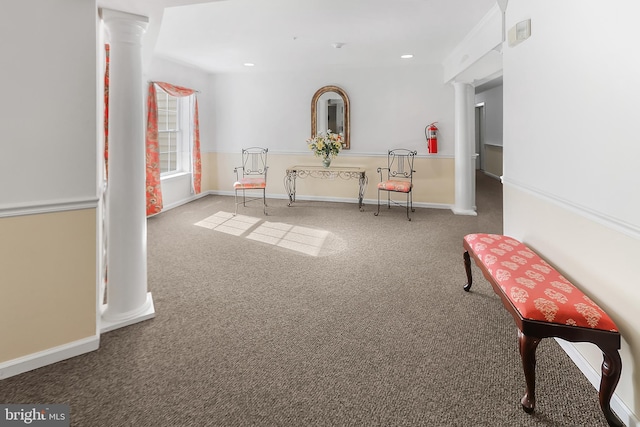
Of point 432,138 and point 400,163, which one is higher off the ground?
point 432,138

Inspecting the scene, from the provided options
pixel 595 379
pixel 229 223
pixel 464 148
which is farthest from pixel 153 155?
pixel 595 379

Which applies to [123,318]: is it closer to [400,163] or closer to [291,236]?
[291,236]

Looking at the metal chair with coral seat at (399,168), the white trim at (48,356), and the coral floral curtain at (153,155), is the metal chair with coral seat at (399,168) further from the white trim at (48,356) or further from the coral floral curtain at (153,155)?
the white trim at (48,356)

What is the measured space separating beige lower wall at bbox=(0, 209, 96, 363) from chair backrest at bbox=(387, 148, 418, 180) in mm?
5211

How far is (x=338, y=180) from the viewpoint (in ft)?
22.6

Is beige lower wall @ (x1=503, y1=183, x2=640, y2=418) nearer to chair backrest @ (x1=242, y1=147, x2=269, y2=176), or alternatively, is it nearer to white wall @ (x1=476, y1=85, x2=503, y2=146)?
chair backrest @ (x1=242, y1=147, x2=269, y2=176)

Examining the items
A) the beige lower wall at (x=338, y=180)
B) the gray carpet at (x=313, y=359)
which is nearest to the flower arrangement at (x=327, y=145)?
the beige lower wall at (x=338, y=180)

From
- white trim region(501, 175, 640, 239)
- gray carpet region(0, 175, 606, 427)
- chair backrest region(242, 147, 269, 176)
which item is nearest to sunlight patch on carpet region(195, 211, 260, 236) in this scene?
gray carpet region(0, 175, 606, 427)

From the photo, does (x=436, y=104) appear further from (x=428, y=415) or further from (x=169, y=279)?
(x=428, y=415)

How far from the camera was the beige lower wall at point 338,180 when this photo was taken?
6.39 metres

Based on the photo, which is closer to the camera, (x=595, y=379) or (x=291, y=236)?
(x=595, y=379)

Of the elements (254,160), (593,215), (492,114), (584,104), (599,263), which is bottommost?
(599,263)

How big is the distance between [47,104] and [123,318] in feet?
4.38

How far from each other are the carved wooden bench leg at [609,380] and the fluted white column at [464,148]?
454 cm
